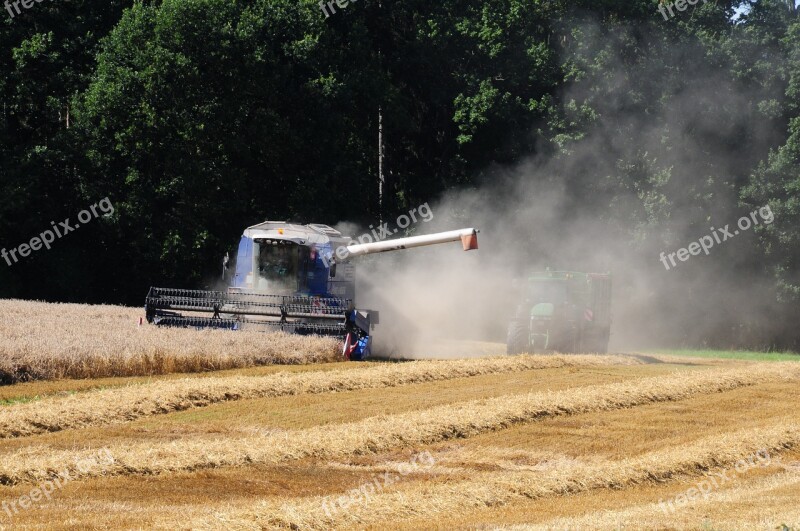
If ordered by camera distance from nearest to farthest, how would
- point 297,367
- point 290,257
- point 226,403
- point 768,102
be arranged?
point 226,403
point 297,367
point 290,257
point 768,102

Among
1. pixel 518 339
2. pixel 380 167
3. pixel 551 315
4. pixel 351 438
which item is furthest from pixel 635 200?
pixel 351 438

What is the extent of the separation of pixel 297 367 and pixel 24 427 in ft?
30.3

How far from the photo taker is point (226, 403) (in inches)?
640

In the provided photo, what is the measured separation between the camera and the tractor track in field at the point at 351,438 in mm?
10740

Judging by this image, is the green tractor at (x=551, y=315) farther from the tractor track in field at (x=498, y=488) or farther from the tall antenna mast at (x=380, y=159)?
the tall antenna mast at (x=380, y=159)

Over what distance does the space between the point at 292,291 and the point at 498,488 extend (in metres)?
16.3

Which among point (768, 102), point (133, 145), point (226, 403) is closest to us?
point (226, 403)

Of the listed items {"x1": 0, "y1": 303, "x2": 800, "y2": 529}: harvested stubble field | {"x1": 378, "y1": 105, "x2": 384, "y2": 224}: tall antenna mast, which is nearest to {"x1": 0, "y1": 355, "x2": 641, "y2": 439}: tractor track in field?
{"x1": 0, "y1": 303, "x2": 800, "y2": 529}: harvested stubble field

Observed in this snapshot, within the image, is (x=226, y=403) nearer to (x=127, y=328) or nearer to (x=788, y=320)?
(x=127, y=328)

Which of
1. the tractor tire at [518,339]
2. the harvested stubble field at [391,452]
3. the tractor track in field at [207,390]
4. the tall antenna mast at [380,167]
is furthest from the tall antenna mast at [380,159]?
the harvested stubble field at [391,452]

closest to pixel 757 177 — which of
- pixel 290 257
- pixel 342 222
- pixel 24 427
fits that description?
pixel 342 222

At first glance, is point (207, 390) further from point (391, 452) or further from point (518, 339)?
point (518, 339)

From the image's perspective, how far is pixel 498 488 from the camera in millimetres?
10320

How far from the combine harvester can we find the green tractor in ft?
12.5
